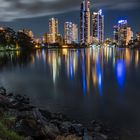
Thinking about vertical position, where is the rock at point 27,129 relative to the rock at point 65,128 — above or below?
above

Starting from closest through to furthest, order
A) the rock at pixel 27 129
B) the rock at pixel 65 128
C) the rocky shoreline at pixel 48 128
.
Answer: the rock at pixel 27 129 < the rocky shoreline at pixel 48 128 < the rock at pixel 65 128

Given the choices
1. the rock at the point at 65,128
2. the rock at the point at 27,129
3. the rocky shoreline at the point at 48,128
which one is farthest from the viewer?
the rock at the point at 65,128

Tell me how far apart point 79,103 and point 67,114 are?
575 centimetres

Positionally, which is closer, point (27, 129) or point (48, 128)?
point (27, 129)

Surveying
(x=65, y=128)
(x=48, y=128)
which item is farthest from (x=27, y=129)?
(x=65, y=128)

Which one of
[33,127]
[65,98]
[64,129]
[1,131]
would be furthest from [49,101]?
[1,131]

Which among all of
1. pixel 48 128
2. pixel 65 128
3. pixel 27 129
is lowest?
pixel 65 128

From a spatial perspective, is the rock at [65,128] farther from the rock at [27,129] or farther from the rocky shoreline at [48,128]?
the rock at [27,129]

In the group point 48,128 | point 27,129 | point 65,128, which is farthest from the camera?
point 65,128

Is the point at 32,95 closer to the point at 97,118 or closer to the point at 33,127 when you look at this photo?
the point at 97,118

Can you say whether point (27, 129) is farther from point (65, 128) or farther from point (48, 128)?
point (65, 128)

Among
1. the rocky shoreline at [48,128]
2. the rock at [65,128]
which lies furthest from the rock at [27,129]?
the rock at [65,128]

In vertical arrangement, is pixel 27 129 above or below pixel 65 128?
above

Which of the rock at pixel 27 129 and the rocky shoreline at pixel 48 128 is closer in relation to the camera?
the rock at pixel 27 129
